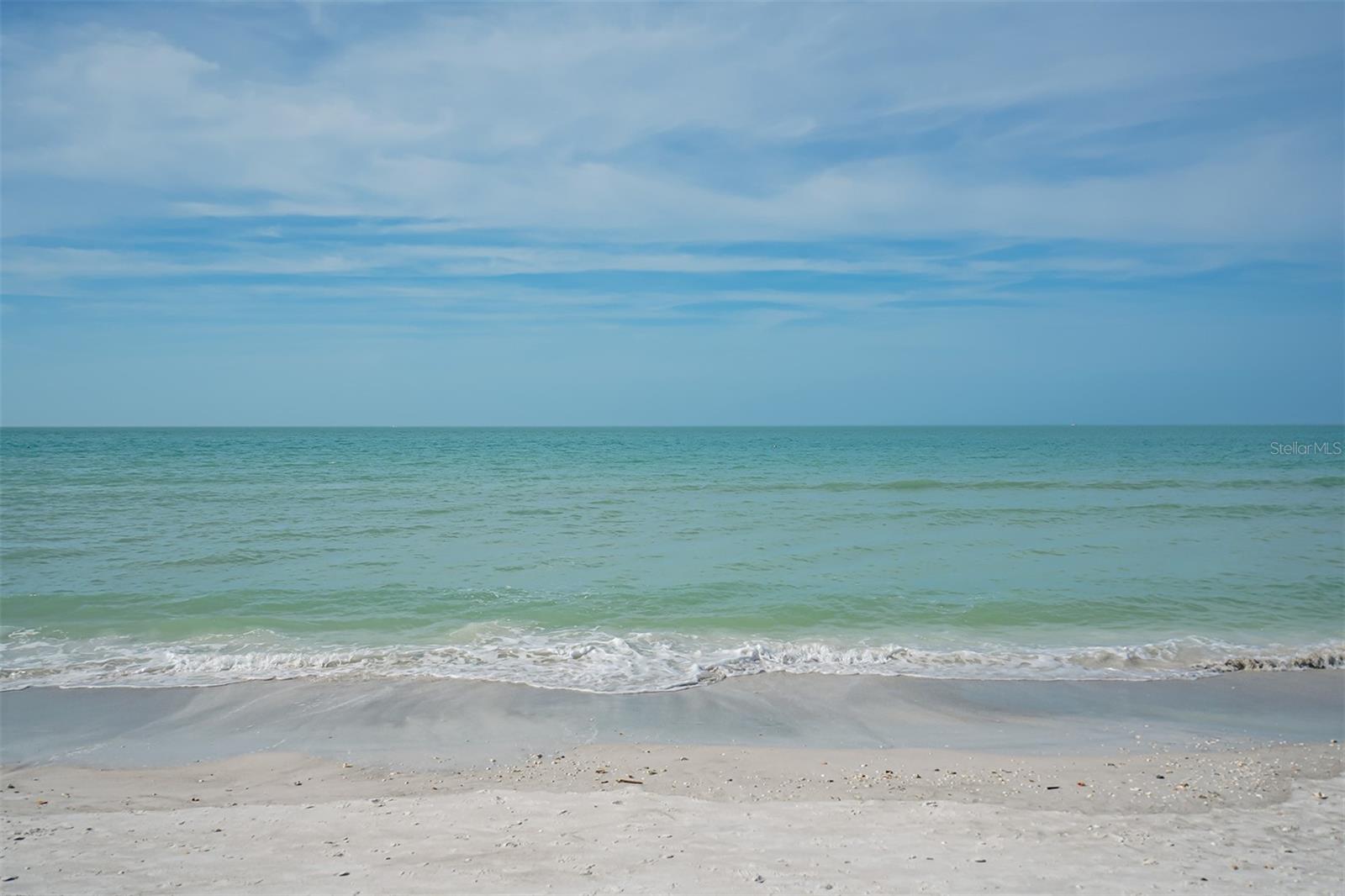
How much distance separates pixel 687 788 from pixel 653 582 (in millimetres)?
7295

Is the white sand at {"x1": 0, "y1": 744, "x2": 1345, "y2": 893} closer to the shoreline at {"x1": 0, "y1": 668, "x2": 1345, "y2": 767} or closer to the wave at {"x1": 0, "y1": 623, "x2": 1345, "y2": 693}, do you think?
the shoreline at {"x1": 0, "y1": 668, "x2": 1345, "y2": 767}

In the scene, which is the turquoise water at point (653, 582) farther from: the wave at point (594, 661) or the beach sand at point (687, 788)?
the beach sand at point (687, 788)

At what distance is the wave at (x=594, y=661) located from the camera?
836 cm

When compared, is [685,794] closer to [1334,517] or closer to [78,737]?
[78,737]

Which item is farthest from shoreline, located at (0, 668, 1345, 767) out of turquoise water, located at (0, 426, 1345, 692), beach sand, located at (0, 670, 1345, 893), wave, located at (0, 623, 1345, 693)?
turquoise water, located at (0, 426, 1345, 692)

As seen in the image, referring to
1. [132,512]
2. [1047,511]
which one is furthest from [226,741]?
[1047,511]

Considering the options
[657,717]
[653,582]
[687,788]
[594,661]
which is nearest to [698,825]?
[687,788]

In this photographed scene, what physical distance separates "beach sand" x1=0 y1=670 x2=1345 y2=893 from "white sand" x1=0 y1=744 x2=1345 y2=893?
2 centimetres

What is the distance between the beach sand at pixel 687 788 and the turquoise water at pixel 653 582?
0.80 meters

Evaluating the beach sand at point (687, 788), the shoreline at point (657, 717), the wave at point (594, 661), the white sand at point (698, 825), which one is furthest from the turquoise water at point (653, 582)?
the white sand at point (698, 825)

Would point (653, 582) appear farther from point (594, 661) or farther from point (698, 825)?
point (698, 825)

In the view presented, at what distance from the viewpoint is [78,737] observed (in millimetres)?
6777

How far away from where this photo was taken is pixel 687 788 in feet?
18.1

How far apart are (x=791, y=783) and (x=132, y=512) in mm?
20670
